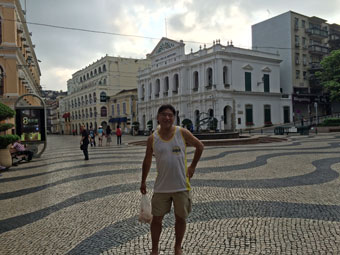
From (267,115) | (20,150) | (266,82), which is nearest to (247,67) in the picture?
(266,82)

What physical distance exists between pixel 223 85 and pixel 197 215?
3291 centimetres

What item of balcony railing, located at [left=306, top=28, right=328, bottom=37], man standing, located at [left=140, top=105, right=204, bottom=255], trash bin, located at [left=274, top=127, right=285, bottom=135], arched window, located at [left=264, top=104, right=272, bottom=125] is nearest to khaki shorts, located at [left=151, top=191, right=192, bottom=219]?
man standing, located at [left=140, top=105, right=204, bottom=255]

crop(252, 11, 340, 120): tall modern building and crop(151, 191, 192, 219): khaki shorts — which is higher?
crop(252, 11, 340, 120): tall modern building

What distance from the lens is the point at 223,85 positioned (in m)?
36.1

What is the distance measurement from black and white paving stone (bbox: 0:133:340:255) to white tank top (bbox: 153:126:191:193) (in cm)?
87

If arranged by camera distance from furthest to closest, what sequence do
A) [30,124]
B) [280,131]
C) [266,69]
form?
[266,69] < [280,131] < [30,124]

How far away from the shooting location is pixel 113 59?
59.2m

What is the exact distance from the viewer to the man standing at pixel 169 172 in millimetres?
3047

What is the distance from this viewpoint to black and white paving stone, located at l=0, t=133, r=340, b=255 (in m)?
3.51

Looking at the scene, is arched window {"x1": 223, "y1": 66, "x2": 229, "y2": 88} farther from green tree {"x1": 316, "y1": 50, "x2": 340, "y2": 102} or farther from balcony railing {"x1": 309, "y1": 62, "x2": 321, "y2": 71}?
balcony railing {"x1": 309, "y1": 62, "x2": 321, "y2": 71}

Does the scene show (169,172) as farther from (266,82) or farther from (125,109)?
(125,109)

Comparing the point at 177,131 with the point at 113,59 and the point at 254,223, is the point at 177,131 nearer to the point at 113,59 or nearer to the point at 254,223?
the point at 254,223

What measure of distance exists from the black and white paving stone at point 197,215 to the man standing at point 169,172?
1.76 ft

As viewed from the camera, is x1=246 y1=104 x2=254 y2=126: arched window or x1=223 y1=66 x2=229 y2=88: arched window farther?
x1=246 y1=104 x2=254 y2=126: arched window
